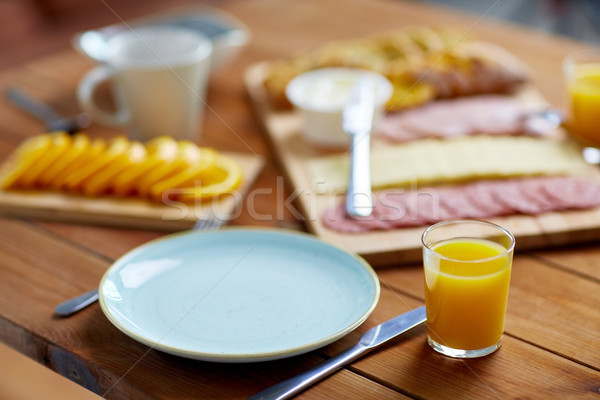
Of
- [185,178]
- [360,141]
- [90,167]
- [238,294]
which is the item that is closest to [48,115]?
[90,167]

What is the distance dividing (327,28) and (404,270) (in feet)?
3.72

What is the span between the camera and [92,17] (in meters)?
3.50

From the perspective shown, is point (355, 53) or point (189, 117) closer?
point (189, 117)

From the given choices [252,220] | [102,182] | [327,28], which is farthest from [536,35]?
[102,182]

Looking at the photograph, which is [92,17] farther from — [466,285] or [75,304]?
[466,285]

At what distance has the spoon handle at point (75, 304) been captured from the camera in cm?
94

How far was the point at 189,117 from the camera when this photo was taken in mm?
1428

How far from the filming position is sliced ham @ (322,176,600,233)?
111cm

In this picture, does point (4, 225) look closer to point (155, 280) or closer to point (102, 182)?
point (102, 182)

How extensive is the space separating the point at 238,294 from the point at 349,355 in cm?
18

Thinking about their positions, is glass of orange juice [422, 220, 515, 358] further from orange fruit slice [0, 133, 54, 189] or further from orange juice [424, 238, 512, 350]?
orange fruit slice [0, 133, 54, 189]

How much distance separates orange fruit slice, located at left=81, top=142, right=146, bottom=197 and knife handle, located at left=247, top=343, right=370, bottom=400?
57cm

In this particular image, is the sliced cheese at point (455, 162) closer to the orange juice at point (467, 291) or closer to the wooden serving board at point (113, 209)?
the wooden serving board at point (113, 209)

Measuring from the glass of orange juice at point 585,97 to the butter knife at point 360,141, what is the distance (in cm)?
38
